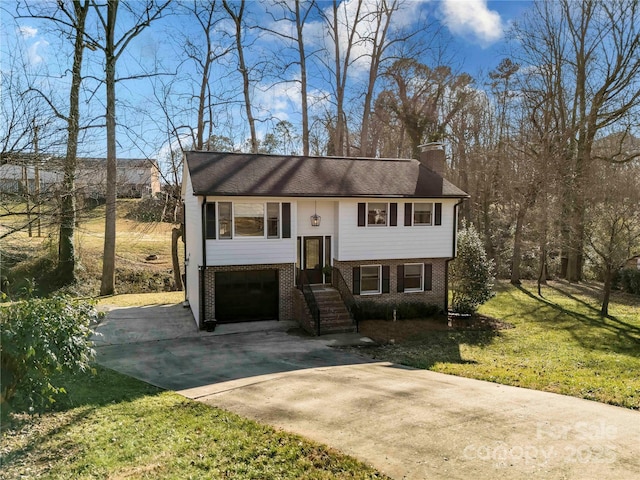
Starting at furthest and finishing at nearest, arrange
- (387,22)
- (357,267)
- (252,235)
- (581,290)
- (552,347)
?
(387,22), (581,290), (357,267), (252,235), (552,347)

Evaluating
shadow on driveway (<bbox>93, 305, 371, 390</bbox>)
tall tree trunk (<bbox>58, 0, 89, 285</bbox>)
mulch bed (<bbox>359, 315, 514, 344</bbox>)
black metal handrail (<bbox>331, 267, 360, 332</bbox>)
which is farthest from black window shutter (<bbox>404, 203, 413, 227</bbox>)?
tall tree trunk (<bbox>58, 0, 89, 285</bbox>)

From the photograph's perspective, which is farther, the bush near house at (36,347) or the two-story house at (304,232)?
the two-story house at (304,232)

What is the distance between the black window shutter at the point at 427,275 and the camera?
57.8 feet

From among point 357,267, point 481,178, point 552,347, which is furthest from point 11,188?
point 481,178

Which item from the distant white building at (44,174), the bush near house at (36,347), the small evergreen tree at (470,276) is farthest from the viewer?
the small evergreen tree at (470,276)

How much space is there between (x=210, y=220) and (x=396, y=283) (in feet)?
25.8

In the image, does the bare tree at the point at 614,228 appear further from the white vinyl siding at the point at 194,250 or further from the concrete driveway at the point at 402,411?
the white vinyl siding at the point at 194,250

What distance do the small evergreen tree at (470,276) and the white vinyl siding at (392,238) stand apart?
75cm

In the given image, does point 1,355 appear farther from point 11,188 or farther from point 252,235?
point 252,235

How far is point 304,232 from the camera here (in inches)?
647

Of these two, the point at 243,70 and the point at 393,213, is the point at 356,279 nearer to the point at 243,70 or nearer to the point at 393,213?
the point at 393,213

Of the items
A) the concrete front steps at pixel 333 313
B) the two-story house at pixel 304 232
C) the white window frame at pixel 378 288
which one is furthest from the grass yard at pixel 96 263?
the white window frame at pixel 378 288

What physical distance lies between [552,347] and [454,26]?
847 inches

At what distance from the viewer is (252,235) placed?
50.0 ft
